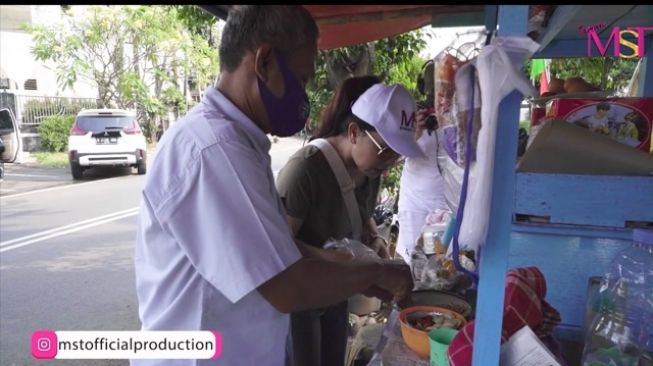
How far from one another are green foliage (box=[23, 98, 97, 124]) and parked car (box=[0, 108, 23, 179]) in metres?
8.83

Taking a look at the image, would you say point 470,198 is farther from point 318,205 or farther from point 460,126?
point 318,205

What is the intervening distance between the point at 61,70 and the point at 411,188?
1500 centimetres

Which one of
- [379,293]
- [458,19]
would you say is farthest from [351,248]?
[458,19]

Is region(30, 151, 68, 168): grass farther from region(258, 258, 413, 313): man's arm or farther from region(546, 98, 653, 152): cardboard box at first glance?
region(546, 98, 653, 152): cardboard box

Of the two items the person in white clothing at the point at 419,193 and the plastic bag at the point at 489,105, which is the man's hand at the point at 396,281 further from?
the person in white clothing at the point at 419,193

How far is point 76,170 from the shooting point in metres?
11.3

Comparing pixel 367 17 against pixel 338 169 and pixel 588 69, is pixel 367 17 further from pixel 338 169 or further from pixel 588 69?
pixel 588 69

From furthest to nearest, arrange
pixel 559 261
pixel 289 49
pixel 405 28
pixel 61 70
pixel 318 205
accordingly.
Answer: pixel 61 70 → pixel 405 28 → pixel 318 205 → pixel 559 261 → pixel 289 49

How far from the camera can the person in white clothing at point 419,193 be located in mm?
3223

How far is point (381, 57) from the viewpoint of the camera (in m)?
5.12

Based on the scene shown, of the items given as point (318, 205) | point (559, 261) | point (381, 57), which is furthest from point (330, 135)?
point (381, 57)

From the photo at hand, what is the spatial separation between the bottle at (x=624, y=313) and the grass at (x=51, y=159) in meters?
14.4

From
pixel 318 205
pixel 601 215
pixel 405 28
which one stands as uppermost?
pixel 405 28

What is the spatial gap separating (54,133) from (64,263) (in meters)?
12.1
